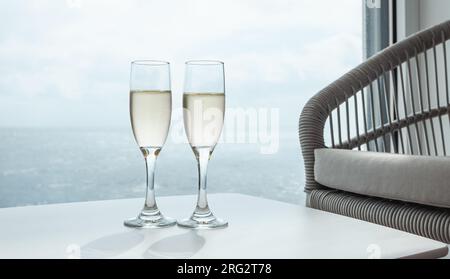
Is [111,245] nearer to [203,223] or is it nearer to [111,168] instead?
[203,223]

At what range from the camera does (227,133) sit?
2.37 m

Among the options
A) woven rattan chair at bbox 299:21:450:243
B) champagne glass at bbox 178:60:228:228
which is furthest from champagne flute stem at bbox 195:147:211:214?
woven rattan chair at bbox 299:21:450:243

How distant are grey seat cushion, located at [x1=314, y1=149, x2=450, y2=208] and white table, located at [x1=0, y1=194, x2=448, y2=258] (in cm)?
32

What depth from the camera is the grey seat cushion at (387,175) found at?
40.1 inches

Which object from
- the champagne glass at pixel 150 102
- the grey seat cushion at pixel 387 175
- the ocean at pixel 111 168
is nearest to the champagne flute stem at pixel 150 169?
the champagne glass at pixel 150 102

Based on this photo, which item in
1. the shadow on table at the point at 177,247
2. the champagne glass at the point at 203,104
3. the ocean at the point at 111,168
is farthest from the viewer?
the ocean at the point at 111,168

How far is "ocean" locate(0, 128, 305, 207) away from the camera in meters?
2.04

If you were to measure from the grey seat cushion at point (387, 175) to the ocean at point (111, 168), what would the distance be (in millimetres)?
1040

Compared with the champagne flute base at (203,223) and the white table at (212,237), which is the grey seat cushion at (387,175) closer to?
the white table at (212,237)

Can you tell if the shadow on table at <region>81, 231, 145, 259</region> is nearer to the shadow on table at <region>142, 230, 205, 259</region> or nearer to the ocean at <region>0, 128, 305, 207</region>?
the shadow on table at <region>142, 230, 205, 259</region>

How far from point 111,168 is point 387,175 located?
1.29 m

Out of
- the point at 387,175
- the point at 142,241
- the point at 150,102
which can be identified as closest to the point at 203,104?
the point at 150,102
